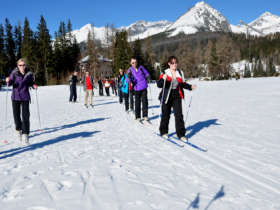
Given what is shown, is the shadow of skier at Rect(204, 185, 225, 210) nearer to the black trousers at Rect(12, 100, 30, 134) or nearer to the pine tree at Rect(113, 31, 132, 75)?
the black trousers at Rect(12, 100, 30, 134)

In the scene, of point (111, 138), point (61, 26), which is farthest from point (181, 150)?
point (61, 26)

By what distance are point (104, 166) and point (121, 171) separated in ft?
1.21

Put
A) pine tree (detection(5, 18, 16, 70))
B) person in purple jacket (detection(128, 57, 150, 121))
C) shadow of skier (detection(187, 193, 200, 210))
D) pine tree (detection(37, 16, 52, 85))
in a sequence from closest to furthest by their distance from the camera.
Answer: shadow of skier (detection(187, 193, 200, 210)), person in purple jacket (detection(128, 57, 150, 121)), pine tree (detection(37, 16, 52, 85)), pine tree (detection(5, 18, 16, 70))

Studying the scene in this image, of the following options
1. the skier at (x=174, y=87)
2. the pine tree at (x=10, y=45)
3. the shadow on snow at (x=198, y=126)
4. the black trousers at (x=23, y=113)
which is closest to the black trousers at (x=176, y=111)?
the skier at (x=174, y=87)

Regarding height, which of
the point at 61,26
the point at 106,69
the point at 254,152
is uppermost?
the point at 61,26

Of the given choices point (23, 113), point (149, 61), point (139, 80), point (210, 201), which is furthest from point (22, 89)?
point (149, 61)

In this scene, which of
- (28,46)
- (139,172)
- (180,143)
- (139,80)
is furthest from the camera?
(28,46)

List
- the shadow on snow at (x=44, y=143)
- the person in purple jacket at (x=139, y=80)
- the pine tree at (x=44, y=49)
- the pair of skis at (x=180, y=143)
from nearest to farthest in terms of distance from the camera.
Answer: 1. the shadow on snow at (x=44, y=143)
2. the pair of skis at (x=180, y=143)
3. the person in purple jacket at (x=139, y=80)
4. the pine tree at (x=44, y=49)

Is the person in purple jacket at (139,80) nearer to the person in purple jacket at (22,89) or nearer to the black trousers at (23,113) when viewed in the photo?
the person in purple jacket at (22,89)

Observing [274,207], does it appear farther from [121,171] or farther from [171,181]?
[121,171]

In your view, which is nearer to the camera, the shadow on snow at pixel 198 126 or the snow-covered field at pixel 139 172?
the snow-covered field at pixel 139 172

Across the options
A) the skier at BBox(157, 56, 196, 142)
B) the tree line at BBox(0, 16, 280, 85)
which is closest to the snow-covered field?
the skier at BBox(157, 56, 196, 142)

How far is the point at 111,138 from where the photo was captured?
6074mm

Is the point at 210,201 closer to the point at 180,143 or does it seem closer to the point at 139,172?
the point at 139,172
